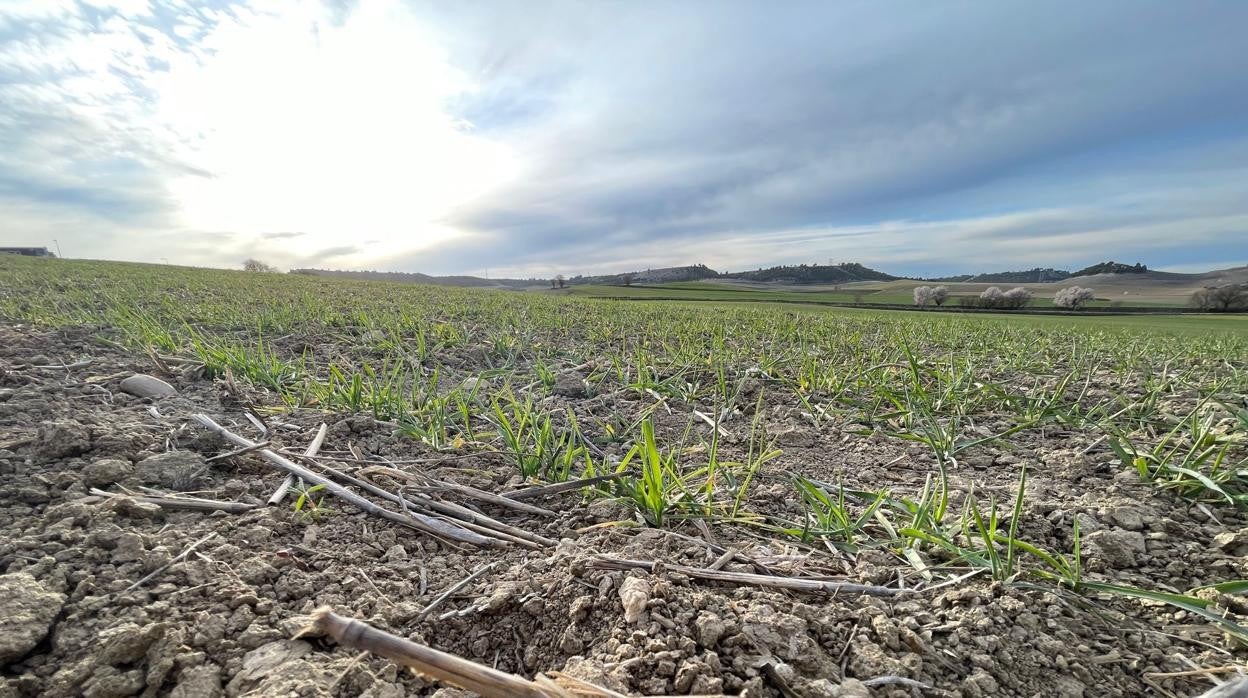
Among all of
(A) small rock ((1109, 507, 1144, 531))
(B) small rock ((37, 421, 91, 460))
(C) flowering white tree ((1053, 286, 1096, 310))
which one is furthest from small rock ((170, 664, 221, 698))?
(C) flowering white tree ((1053, 286, 1096, 310))

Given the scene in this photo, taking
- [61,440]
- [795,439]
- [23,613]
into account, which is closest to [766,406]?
[795,439]

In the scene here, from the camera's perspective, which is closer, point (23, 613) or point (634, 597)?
point (23, 613)

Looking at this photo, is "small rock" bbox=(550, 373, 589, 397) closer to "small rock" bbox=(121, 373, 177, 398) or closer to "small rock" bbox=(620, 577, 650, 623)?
"small rock" bbox=(121, 373, 177, 398)

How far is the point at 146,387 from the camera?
2.73 meters

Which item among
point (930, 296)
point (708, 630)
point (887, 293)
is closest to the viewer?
point (708, 630)

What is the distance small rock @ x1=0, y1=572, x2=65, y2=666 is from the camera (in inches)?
39.9

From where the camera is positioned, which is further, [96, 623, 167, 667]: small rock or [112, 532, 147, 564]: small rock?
[112, 532, 147, 564]: small rock

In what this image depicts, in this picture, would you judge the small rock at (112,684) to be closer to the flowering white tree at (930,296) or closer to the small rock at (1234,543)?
the small rock at (1234,543)

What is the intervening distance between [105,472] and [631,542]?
1.79 m

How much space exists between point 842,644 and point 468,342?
4.56m

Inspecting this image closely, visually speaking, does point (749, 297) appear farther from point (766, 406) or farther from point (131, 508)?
point (131, 508)

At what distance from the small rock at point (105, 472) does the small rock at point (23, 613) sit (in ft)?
1.99

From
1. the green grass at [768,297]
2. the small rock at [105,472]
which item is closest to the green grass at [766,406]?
the small rock at [105,472]

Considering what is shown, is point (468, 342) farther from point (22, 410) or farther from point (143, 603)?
point (143, 603)
